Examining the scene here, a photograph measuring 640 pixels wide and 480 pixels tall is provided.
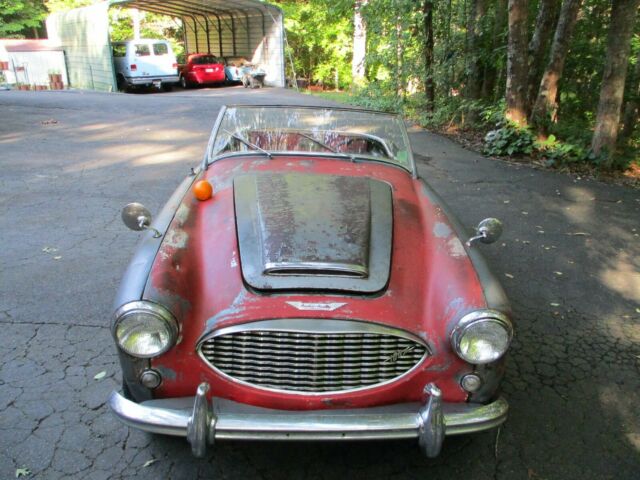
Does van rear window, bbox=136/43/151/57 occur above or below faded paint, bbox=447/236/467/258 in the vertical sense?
above

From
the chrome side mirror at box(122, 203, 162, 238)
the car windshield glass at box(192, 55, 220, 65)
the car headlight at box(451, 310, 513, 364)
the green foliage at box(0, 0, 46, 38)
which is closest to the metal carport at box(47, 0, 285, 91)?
the car windshield glass at box(192, 55, 220, 65)

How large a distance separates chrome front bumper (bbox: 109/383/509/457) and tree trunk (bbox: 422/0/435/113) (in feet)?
38.9

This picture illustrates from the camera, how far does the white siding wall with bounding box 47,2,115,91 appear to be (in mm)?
19094

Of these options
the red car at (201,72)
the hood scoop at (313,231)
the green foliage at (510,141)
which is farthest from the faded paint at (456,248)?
the red car at (201,72)

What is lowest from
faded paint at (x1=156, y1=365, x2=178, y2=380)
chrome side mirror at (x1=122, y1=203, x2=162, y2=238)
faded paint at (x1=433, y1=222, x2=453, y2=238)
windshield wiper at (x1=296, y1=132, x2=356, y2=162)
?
faded paint at (x1=156, y1=365, x2=178, y2=380)

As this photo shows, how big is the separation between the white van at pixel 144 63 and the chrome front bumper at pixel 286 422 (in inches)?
798

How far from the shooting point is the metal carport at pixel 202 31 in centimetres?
1961

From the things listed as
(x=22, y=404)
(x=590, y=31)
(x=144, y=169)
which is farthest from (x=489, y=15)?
(x=22, y=404)

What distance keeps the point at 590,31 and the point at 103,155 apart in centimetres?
993

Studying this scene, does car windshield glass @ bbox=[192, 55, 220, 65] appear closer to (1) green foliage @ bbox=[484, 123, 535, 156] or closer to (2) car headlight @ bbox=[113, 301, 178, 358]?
(1) green foliage @ bbox=[484, 123, 535, 156]

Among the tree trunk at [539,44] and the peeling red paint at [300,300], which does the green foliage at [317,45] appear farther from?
the peeling red paint at [300,300]

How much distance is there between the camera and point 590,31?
10219 mm

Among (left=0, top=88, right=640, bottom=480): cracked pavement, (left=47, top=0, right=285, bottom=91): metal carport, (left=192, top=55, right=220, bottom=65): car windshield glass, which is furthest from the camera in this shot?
(left=192, top=55, right=220, bottom=65): car windshield glass

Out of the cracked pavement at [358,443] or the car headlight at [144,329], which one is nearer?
the car headlight at [144,329]
